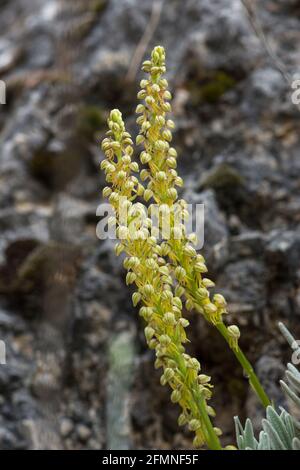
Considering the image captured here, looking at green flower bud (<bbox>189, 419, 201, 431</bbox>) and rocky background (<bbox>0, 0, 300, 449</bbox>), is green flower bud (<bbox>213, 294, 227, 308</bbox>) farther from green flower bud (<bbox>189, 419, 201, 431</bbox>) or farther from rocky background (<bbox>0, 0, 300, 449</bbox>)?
rocky background (<bbox>0, 0, 300, 449</bbox>)

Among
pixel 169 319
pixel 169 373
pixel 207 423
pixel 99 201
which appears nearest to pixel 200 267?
pixel 169 319

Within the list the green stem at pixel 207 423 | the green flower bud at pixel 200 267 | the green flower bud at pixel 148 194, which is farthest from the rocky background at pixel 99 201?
the green flower bud at pixel 148 194

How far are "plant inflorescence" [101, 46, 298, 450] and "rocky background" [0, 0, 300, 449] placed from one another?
83 centimetres

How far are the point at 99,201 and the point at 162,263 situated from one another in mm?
2157

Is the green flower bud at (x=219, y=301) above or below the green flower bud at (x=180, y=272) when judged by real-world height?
below

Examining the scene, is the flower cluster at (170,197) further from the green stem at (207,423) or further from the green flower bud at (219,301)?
the green stem at (207,423)

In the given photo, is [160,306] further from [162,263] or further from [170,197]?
[170,197]

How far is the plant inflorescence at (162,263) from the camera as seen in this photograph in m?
1.54

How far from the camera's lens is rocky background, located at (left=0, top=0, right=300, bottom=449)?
2633 mm

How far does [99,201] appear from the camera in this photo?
372cm

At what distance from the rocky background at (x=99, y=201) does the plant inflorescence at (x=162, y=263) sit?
2.71 ft
